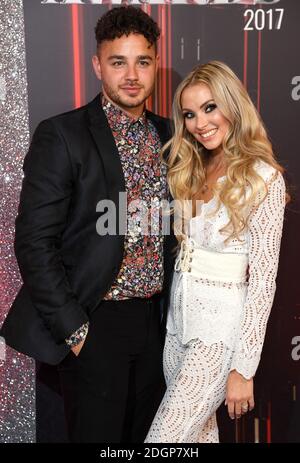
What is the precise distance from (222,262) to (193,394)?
0.43 m

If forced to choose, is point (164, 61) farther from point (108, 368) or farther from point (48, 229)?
point (108, 368)

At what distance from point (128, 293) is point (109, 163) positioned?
1.45ft

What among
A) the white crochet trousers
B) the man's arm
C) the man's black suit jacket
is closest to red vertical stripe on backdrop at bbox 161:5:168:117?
the man's black suit jacket

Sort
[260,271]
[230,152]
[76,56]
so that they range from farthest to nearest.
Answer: [76,56] < [230,152] < [260,271]

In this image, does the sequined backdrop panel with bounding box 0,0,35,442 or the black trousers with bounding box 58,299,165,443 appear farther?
the sequined backdrop panel with bounding box 0,0,35,442

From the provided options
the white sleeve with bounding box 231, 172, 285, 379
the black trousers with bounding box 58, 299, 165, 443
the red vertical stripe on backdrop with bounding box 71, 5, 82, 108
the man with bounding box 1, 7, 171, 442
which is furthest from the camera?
the red vertical stripe on backdrop with bounding box 71, 5, 82, 108

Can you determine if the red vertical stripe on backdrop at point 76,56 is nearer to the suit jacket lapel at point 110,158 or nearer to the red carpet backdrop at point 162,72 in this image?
the red carpet backdrop at point 162,72

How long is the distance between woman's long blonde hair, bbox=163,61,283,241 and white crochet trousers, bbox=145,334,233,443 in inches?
15.5

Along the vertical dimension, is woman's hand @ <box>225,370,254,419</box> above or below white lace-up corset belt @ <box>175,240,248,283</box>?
below

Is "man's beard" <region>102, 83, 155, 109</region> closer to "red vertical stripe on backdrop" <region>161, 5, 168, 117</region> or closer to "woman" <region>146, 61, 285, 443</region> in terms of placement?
"woman" <region>146, 61, 285, 443</region>

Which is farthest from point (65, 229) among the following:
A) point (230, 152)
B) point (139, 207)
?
point (230, 152)

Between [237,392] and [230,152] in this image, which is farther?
[230,152]

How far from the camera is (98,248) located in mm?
2260

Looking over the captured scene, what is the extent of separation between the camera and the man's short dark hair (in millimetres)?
2295
